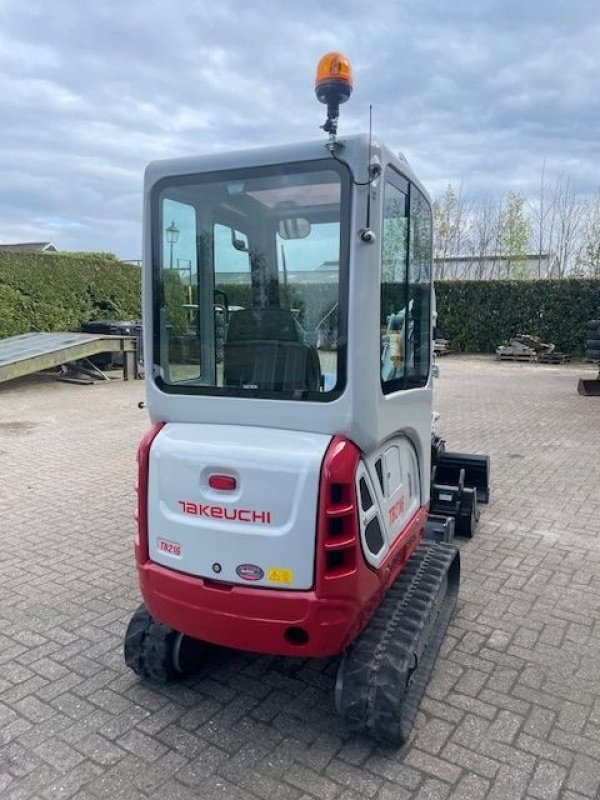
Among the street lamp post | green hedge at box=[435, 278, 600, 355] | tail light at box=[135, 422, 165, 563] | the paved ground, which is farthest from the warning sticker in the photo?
green hedge at box=[435, 278, 600, 355]

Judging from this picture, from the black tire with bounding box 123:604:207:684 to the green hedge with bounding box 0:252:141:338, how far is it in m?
13.1

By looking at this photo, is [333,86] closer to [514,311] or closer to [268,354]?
[268,354]

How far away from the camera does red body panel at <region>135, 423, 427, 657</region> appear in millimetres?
2408

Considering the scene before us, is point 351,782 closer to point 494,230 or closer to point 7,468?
point 7,468

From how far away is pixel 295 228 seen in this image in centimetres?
270

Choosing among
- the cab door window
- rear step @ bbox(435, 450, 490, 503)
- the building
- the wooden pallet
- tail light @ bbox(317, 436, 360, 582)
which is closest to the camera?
tail light @ bbox(317, 436, 360, 582)

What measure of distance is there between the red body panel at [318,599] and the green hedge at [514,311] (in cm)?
1883

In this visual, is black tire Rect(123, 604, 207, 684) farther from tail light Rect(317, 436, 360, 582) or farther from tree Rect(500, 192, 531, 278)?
tree Rect(500, 192, 531, 278)

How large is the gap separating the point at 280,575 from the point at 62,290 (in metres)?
14.8

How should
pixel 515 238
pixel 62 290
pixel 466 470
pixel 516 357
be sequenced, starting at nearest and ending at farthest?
1. pixel 466 470
2. pixel 62 290
3. pixel 516 357
4. pixel 515 238

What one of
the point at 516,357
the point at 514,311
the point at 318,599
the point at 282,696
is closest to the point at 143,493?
the point at 318,599

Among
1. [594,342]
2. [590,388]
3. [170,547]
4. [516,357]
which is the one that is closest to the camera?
[170,547]

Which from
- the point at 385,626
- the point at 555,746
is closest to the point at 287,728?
the point at 385,626

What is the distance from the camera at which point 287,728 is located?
2.71 meters
